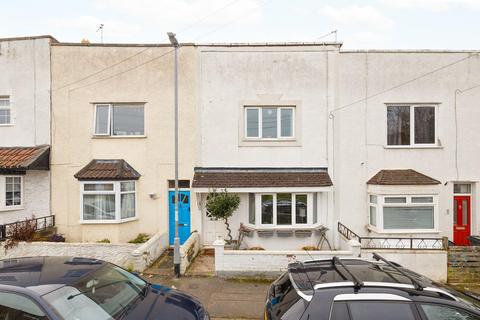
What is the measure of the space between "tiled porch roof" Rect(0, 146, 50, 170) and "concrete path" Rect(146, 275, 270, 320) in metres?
6.12

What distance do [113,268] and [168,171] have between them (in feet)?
21.4

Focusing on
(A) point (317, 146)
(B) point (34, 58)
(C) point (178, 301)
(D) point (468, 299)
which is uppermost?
(B) point (34, 58)

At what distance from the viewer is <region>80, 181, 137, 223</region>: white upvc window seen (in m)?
10.5

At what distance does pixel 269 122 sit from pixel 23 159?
894 centimetres

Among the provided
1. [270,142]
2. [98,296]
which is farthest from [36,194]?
[98,296]

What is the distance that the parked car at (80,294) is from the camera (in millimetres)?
3426

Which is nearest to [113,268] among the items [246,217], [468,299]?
[468,299]

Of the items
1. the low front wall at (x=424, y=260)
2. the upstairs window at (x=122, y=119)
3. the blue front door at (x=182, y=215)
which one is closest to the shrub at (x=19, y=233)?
the upstairs window at (x=122, y=119)

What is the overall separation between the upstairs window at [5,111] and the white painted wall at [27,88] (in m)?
0.21

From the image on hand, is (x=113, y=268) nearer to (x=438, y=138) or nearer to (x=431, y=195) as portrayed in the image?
(x=431, y=195)

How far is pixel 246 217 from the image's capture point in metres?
10.8

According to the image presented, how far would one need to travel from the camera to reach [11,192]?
432 inches

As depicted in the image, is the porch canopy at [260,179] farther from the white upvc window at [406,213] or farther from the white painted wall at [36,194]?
the white painted wall at [36,194]

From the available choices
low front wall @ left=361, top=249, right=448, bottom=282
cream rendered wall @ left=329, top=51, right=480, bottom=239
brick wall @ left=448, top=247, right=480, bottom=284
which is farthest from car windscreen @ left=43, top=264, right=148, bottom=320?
cream rendered wall @ left=329, top=51, right=480, bottom=239
